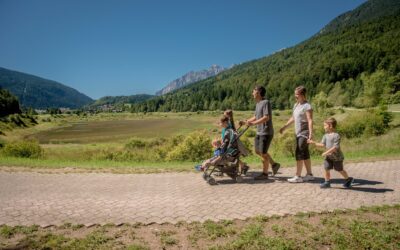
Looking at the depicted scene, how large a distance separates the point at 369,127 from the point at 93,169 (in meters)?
28.0

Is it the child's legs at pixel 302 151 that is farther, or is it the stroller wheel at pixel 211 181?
the stroller wheel at pixel 211 181

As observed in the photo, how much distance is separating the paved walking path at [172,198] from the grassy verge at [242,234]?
362mm

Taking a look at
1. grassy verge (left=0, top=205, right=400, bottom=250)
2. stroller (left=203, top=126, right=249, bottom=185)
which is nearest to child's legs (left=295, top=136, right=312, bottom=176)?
stroller (left=203, top=126, right=249, bottom=185)

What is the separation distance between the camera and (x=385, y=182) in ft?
25.7

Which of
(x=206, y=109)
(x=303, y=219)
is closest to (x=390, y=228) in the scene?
(x=303, y=219)

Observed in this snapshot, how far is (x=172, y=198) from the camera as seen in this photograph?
23.4ft

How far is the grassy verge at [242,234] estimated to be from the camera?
14.9ft

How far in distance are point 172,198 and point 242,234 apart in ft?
8.82

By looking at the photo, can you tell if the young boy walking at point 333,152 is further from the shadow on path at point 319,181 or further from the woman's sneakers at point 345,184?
the shadow on path at point 319,181

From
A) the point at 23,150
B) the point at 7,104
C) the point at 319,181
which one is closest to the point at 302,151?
the point at 319,181

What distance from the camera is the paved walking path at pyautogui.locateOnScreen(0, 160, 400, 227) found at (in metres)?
6.02

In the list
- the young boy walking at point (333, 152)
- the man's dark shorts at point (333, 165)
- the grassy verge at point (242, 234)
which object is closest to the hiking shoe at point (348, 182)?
the young boy walking at point (333, 152)

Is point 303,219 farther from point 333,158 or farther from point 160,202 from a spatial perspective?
point 160,202

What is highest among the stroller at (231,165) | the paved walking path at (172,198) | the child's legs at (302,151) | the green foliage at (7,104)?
the green foliage at (7,104)
